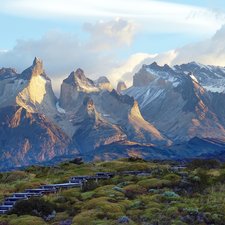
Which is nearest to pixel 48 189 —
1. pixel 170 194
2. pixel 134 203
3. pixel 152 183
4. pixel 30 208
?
pixel 30 208

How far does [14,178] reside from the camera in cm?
4544

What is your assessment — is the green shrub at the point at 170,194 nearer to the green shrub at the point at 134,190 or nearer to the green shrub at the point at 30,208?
the green shrub at the point at 134,190

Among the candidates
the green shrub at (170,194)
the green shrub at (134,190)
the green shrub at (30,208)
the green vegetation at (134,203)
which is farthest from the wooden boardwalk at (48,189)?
the green shrub at (170,194)

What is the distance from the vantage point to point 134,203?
2545 cm

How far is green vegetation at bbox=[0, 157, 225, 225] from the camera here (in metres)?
22.4

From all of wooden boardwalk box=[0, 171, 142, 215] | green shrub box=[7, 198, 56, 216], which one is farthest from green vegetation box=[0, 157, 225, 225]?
wooden boardwalk box=[0, 171, 142, 215]

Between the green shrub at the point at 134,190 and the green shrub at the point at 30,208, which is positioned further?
the green shrub at the point at 134,190

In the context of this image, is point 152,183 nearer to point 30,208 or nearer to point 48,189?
point 48,189

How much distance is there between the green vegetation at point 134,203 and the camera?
73.6 feet

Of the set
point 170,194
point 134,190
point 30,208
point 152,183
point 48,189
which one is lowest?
point 170,194

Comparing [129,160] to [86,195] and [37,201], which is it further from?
[37,201]

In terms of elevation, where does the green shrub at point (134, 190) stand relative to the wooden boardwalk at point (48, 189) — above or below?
below

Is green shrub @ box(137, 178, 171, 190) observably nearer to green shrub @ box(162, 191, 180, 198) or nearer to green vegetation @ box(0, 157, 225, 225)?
green vegetation @ box(0, 157, 225, 225)

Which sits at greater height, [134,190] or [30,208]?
[30,208]
